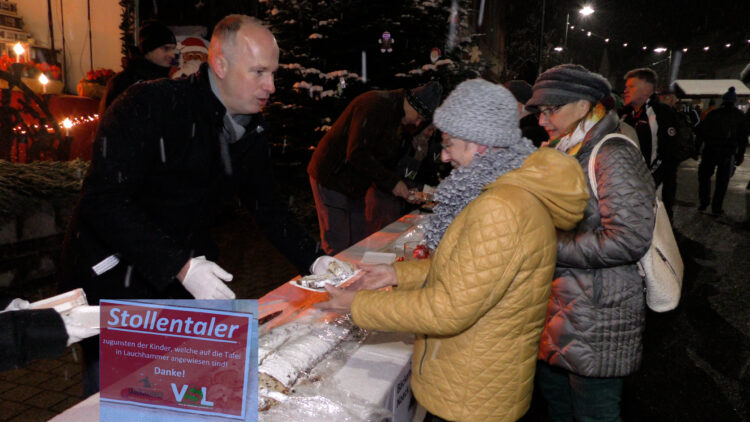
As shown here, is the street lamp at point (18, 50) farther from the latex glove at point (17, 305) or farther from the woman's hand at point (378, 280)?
the latex glove at point (17, 305)

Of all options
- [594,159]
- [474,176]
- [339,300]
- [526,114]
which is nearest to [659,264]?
[594,159]

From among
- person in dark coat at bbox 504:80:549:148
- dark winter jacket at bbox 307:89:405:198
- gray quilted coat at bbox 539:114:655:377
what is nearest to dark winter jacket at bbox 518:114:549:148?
person in dark coat at bbox 504:80:549:148

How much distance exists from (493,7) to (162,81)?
24.3 m

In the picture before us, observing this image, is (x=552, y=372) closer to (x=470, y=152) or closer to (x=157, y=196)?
(x=470, y=152)

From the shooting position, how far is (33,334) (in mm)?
1030

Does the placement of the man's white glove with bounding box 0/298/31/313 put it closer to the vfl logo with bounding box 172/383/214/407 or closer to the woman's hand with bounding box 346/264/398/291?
the vfl logo with bounding box 172/383/214/407

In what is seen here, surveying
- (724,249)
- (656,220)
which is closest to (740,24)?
(724,249)

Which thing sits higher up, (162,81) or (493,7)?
(493,7)

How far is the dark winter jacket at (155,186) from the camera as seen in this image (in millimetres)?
1729

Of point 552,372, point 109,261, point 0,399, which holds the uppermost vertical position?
point 109,261

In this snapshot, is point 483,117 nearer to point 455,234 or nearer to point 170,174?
point 455,234

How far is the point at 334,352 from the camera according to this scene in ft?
6.19

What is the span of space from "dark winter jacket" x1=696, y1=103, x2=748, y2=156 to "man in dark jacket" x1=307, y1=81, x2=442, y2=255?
7670mm

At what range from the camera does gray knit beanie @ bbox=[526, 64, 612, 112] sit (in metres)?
2.36
